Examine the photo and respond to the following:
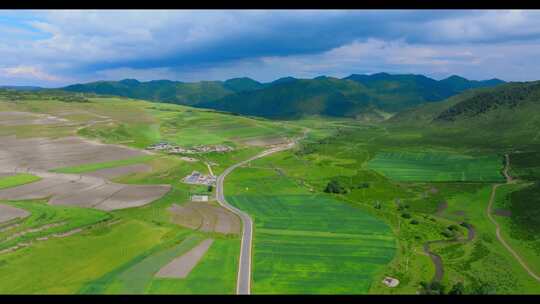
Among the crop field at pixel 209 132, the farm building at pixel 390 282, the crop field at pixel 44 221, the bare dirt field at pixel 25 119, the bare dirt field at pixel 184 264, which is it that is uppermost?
the bare dirt field at pixel 25 119

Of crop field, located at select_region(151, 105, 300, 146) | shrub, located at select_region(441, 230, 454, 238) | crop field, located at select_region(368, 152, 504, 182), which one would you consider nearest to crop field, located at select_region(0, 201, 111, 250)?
shrub, located at select_region(441, 230, 454, 238)

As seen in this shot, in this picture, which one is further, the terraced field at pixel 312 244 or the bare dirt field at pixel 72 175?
the bare dirt field at pixel 72 175

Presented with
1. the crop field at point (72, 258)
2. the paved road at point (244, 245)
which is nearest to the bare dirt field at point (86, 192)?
the paved road at point (244, 245)

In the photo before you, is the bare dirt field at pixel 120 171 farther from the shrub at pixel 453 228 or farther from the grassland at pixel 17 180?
the shrub at pixel 453 228

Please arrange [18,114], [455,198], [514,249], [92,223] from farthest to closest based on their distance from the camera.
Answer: [18,114], [455,198], [92,223], [514,249]

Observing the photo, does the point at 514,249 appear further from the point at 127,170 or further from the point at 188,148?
the point at 188,148

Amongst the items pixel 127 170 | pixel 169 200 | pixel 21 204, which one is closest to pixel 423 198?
pixel 169 200

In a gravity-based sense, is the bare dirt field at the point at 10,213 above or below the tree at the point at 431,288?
above
